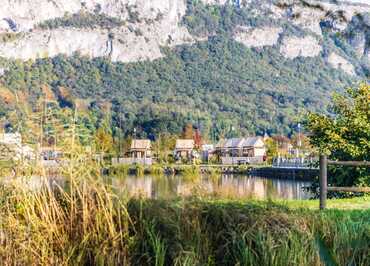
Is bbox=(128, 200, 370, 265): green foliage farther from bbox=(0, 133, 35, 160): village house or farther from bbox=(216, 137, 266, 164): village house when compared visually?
bbox=(216, 137, 266, 164): village house

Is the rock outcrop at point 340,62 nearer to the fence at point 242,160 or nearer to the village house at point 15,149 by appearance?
the fence at point 242,160

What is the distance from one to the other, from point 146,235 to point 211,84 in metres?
123

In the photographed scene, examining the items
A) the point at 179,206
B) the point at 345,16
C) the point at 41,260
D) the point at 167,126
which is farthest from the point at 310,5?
the point at 167,126

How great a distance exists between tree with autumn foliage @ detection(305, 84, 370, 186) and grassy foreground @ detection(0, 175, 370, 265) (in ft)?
26.1

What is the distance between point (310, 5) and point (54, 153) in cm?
208

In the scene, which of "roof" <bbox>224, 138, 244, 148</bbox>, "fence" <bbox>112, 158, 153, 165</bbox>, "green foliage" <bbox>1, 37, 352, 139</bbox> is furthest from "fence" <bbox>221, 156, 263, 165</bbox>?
"green foliage" <bbox>1, 37, 352, 139</bbox>

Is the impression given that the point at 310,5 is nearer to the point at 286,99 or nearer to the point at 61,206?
the point at 61,206

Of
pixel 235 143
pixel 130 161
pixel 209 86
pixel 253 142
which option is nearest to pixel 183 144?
pixel 235 143

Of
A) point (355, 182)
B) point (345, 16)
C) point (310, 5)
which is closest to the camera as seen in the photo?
point (310, 5)

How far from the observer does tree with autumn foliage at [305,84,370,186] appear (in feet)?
40.7

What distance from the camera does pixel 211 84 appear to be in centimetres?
12694

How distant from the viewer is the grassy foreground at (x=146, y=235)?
169 inches

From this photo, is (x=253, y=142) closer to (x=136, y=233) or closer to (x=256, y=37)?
(x=136, y=233)

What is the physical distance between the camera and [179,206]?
469 centimetres
